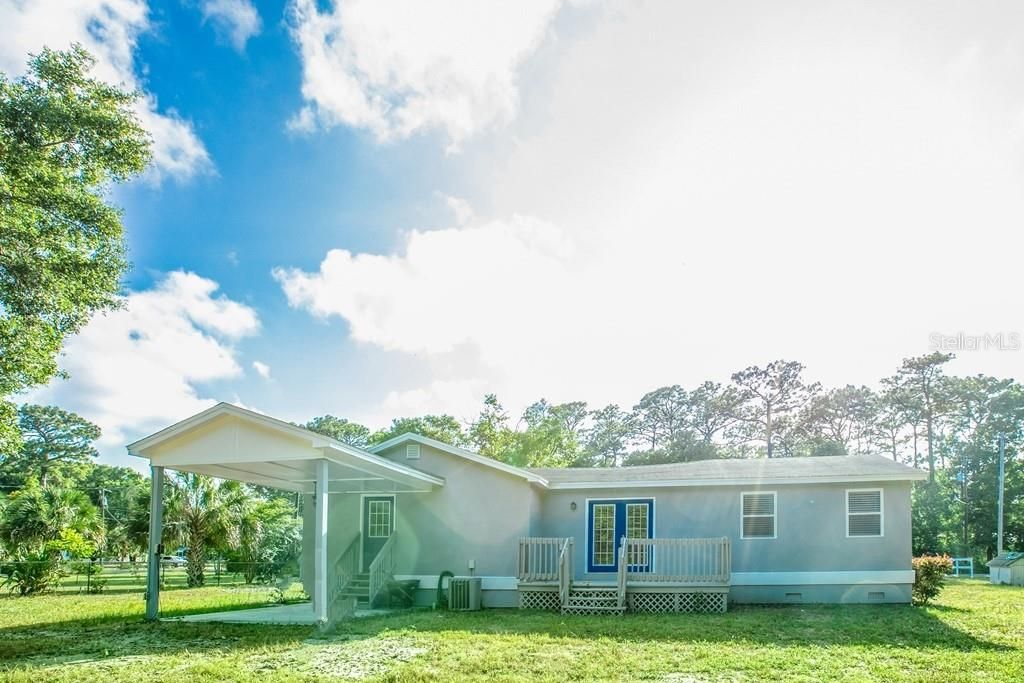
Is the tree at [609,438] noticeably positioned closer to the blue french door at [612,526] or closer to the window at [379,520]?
the blue french door at [612,526]

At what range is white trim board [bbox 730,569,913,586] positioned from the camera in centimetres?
1441

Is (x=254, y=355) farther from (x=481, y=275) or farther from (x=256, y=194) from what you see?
(x=481, y=275)

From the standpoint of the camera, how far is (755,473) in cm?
1579

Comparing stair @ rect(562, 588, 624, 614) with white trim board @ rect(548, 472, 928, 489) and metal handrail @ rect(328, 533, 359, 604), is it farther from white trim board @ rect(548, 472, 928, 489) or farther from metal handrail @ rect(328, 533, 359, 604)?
metal handrail @ rect(328, 533, 359, 604)

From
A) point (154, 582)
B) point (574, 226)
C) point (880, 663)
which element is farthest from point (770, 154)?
point (154, 582)

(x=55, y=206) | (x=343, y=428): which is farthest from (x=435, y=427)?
(x=55, y=206)

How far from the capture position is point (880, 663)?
856 cm

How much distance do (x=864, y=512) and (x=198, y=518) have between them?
19.5 metres

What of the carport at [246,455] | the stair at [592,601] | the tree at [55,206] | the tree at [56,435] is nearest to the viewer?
the carport at [246,455]

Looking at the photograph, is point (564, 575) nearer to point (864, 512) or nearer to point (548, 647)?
point (548, 647)

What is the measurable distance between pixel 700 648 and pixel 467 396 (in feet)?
98.6

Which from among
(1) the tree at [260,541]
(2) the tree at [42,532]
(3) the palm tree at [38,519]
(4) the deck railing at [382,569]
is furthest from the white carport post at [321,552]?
(3) the palm tree at [38,519]

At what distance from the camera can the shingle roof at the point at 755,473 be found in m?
14.8

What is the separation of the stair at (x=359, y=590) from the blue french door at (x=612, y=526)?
4660 mm
